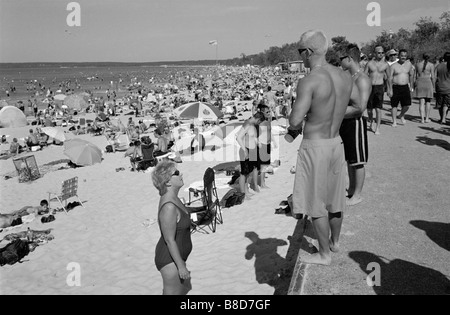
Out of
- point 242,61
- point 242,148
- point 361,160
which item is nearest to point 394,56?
point 242,148

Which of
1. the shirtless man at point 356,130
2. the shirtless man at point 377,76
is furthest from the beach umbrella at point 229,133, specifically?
the shirtless man at point 356,130

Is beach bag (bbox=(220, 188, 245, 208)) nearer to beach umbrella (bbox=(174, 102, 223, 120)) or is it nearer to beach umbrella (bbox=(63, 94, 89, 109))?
beach umbrella (bbox=(174, 102, 223, 120))

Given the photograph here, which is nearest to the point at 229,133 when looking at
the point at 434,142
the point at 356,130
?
the point at 434,142

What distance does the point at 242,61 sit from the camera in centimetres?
19288

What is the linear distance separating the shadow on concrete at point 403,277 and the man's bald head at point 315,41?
68.8 inches

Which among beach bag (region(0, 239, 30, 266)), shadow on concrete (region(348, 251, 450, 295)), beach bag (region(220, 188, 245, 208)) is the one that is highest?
shadow on concrete (region(348, 251, 450, 295))

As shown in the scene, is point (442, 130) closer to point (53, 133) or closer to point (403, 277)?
point (403, 277)

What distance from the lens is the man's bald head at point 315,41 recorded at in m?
2.52

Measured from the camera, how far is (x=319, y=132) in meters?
2.60

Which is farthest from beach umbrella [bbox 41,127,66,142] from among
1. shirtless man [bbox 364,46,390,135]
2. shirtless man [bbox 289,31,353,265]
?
shirtless man [bbox 289,31,353,265]

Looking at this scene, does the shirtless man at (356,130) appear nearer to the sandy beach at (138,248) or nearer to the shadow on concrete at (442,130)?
the sandy beach at (138,248)

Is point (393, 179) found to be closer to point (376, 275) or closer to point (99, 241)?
point (376, 275)

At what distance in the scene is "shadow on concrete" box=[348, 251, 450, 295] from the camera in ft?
8.42
